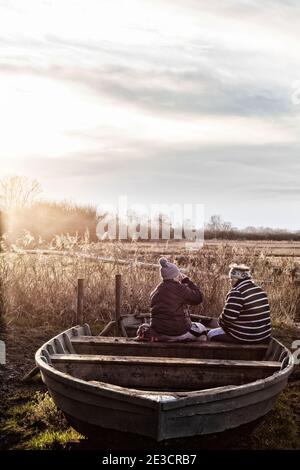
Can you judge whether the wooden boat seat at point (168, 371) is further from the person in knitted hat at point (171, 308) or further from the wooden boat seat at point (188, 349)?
the person in knitted hat at point (171, 308)

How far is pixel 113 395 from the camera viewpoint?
499cm

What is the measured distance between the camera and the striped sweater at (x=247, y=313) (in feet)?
24.9

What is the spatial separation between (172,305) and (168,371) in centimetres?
128

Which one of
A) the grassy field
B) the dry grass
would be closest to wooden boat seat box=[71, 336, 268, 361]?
the grassy field

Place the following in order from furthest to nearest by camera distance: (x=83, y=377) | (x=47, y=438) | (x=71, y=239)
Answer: (x=71, y=239), (x=83, y=377), (x=47, y=438)

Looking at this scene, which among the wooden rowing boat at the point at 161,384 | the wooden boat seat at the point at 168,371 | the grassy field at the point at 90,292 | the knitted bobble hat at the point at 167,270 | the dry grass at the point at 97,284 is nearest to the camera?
the wooden rowing boat at the point at 161,384

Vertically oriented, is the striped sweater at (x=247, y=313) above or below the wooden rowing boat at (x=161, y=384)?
above

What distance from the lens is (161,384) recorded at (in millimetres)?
6684

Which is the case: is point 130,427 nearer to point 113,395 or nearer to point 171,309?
point 113,395

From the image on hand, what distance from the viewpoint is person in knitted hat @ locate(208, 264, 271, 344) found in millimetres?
7582

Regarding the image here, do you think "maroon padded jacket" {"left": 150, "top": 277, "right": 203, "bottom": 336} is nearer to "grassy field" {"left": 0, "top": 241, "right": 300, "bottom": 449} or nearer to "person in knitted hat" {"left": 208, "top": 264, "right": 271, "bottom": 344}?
"person in knitted hat" {"left": 208, "top": 264, "right": 271, "bottom": 344}

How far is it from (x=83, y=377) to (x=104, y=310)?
561cm

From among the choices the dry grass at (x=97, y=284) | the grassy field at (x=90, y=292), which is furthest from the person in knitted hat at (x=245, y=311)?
the dry grass at (x=97, y=284)
